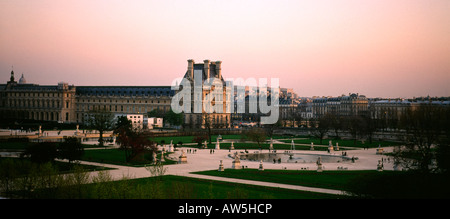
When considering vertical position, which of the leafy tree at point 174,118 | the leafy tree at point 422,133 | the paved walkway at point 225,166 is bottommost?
the paved walkway at point 225,166

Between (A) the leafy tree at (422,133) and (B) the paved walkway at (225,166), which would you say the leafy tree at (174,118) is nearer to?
(B) the paved walkway at (225,166)

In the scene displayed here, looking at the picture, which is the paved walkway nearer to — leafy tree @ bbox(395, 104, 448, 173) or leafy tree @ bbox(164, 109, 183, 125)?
leafy tree @ bbox(395, 104, 448, 173)

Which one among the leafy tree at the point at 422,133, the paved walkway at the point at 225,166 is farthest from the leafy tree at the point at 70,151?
the leafy tree at the point at 422,133

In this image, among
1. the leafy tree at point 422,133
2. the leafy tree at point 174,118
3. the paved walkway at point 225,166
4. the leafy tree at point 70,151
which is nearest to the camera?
the paved walkway at point 225,166

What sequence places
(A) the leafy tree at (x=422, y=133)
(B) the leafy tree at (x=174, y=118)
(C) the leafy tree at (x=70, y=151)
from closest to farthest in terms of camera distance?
(A) the leafy tree at (x=422, y=133) → (C) the leafy tree at (x=70, y=151) → (B) the leafy tree at (x=174, y=118)

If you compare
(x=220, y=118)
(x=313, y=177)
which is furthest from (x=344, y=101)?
(x=313, y=177)

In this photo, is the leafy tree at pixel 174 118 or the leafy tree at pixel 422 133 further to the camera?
the leafy tree at pixel 174 118

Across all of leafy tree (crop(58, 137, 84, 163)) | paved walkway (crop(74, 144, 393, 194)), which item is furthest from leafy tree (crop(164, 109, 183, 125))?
leafy tree (crop(58, 137, 84, 163))

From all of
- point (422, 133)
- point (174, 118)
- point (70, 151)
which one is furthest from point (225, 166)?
point (174, 118)

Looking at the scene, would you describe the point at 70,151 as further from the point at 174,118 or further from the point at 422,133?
the point at 174,118

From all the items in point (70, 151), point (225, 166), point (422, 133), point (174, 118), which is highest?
point (174, 118)

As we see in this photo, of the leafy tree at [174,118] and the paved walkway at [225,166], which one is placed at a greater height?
the leafy tree at [174,118]

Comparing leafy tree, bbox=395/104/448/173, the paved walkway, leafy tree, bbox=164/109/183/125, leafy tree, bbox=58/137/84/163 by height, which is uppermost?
leafy tree, bbox=164/109/183/125
